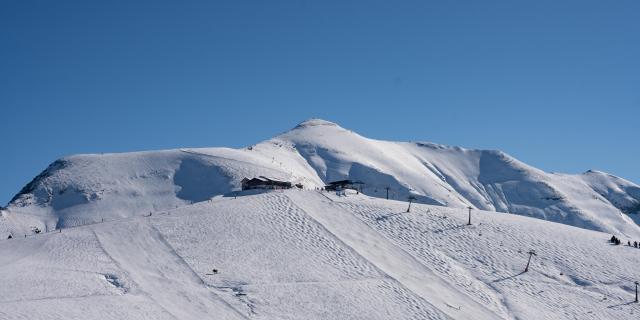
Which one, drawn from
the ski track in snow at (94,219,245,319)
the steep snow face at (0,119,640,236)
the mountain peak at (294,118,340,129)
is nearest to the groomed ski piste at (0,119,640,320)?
the ski track in snow at (94,219,245,319)

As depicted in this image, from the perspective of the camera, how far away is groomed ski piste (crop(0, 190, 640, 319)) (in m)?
31.3

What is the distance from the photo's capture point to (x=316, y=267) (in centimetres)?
3788

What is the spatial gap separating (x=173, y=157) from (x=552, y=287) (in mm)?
72994

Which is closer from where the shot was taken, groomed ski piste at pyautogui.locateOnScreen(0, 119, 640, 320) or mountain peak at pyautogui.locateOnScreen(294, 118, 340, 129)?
groomed ski piste at pyautogui.locateOnScreen(0, 119, 640, 320)

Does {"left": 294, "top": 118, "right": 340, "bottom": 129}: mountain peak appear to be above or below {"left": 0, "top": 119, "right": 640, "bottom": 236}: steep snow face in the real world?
above

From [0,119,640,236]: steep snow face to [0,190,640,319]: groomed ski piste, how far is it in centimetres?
2815

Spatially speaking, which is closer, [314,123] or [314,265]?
[314,265]

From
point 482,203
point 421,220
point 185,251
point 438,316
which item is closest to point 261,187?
point 421,220

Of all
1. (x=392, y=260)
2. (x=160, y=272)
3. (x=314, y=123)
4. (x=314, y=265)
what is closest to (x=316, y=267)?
(x=314, y=265)

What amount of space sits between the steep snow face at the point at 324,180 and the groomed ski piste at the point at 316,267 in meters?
28.2

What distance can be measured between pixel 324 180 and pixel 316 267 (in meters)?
85.0

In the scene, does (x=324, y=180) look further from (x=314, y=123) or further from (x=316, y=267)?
(x=316, y=267)

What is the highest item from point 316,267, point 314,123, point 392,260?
point 314,123

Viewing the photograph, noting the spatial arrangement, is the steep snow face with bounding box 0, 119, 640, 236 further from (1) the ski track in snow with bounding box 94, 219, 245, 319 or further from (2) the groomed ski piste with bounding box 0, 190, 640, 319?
(1) the ski track in snow with bounding box 94, 219, 245, 319
